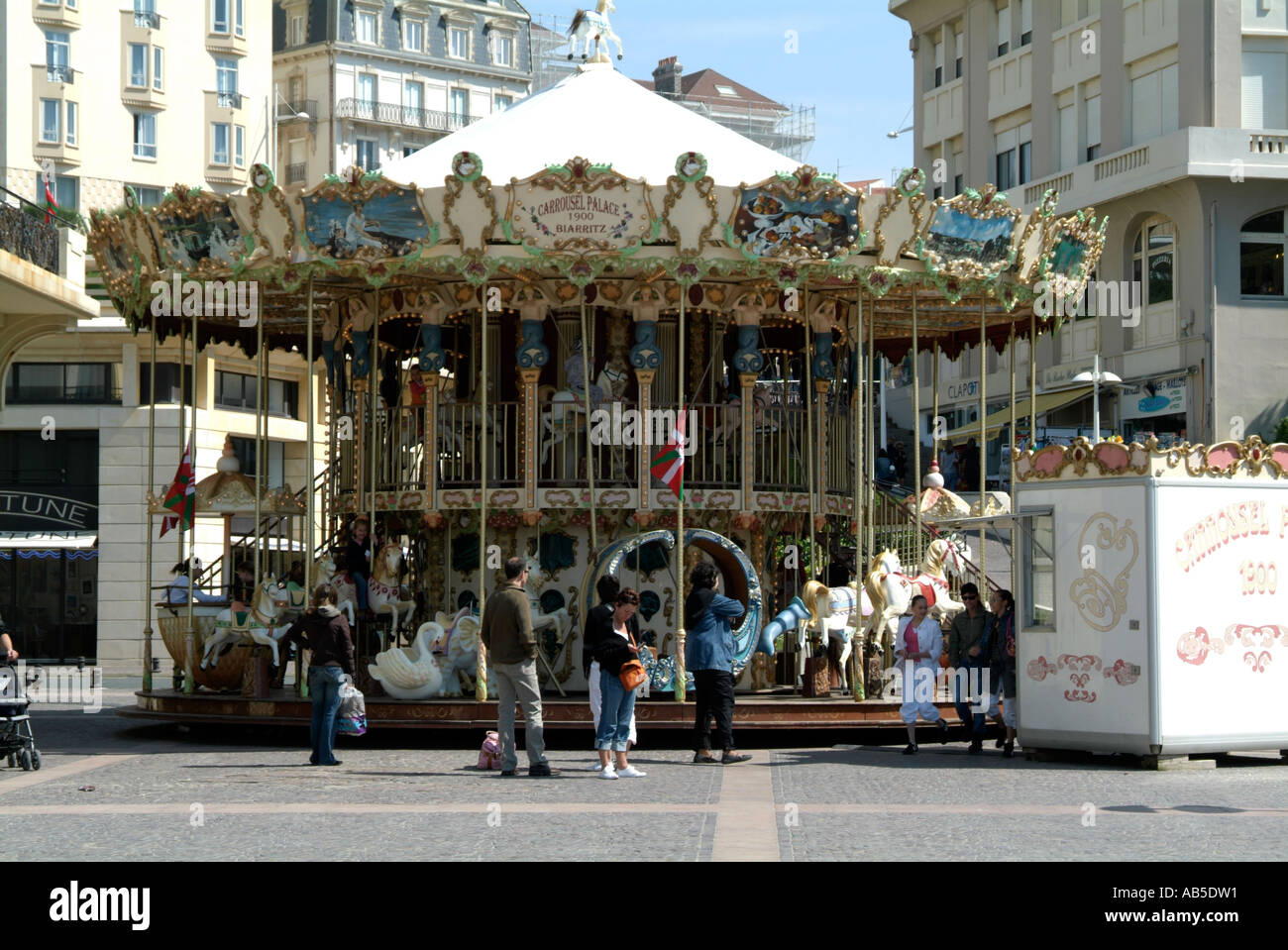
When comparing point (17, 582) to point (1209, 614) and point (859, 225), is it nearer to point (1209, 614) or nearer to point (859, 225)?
point (859, 225)

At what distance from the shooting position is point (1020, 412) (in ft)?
148

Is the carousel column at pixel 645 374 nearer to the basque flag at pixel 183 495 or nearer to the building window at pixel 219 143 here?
the basque flag at pixel 183 495

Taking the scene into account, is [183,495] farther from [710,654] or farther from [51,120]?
[51,120]

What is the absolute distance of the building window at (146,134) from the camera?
168 ft

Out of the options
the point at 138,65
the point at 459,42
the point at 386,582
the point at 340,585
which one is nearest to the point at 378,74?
the point at 459,42

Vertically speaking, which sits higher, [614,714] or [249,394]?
[249,394]

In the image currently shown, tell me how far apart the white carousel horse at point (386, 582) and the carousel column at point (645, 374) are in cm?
301

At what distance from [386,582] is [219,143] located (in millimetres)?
33575

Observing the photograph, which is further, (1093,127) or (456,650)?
(1093,127)

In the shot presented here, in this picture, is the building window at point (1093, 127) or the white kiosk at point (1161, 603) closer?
the white kiosk at point (1161, 603)

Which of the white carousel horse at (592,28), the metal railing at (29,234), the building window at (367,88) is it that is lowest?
the metal railing at (29,234)

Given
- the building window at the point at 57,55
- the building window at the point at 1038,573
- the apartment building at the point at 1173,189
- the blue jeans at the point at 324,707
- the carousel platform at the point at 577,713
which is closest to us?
the blue jeans at the point at 324,707

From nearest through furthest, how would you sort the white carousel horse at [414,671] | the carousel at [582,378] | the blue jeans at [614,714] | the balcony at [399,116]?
the blue jeans at [614,714], the carousel at [582,378], the white carousel horse at [414,671], the balcony at [399,116]

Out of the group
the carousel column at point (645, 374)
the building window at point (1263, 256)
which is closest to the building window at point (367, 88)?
the building window at point (1263, 256)
